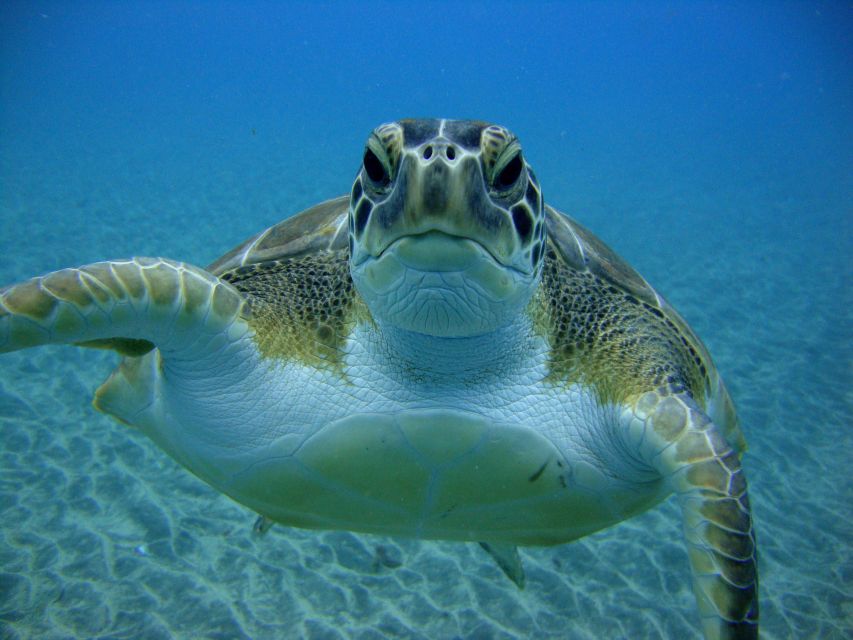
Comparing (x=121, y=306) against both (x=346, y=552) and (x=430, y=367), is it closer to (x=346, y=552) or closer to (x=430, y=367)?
(x=430, y=367)

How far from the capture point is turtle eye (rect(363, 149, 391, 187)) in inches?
56.6

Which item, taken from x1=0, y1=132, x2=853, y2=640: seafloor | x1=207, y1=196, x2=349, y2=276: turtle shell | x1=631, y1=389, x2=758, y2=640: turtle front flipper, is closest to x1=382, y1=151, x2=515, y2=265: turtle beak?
x1=631, y1=389, x2=758, y2=640: turtle front flipper

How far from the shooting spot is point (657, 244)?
14.5m

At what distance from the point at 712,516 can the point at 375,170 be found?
58.2 inches

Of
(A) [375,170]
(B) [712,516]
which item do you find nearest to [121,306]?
(A) [375,170]

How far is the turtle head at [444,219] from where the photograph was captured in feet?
4.38

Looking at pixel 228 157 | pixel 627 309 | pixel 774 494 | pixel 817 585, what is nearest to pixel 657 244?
pixel 774 494

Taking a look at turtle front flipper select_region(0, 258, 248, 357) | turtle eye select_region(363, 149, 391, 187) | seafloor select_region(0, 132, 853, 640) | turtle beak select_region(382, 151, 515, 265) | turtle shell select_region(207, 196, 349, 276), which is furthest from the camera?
seafloor select_region(0, 132, 853, 640)

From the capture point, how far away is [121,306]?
182 centimetres

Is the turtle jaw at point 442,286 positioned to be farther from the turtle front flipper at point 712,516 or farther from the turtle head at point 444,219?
the turtle front flipper at point 712,516

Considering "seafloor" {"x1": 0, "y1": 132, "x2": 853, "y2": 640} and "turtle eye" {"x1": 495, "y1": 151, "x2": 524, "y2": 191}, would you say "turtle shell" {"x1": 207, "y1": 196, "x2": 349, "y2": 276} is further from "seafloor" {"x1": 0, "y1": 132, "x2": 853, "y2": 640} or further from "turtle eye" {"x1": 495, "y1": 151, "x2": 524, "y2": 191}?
"seafloor" {"x1": 0, "y1": 132, "x2": 853, "y2": 640}

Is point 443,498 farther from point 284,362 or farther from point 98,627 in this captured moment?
point 98,627

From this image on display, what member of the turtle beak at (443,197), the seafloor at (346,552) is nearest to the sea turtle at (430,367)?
the turtle beak at (443,197)

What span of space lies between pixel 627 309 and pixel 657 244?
43.7ft
